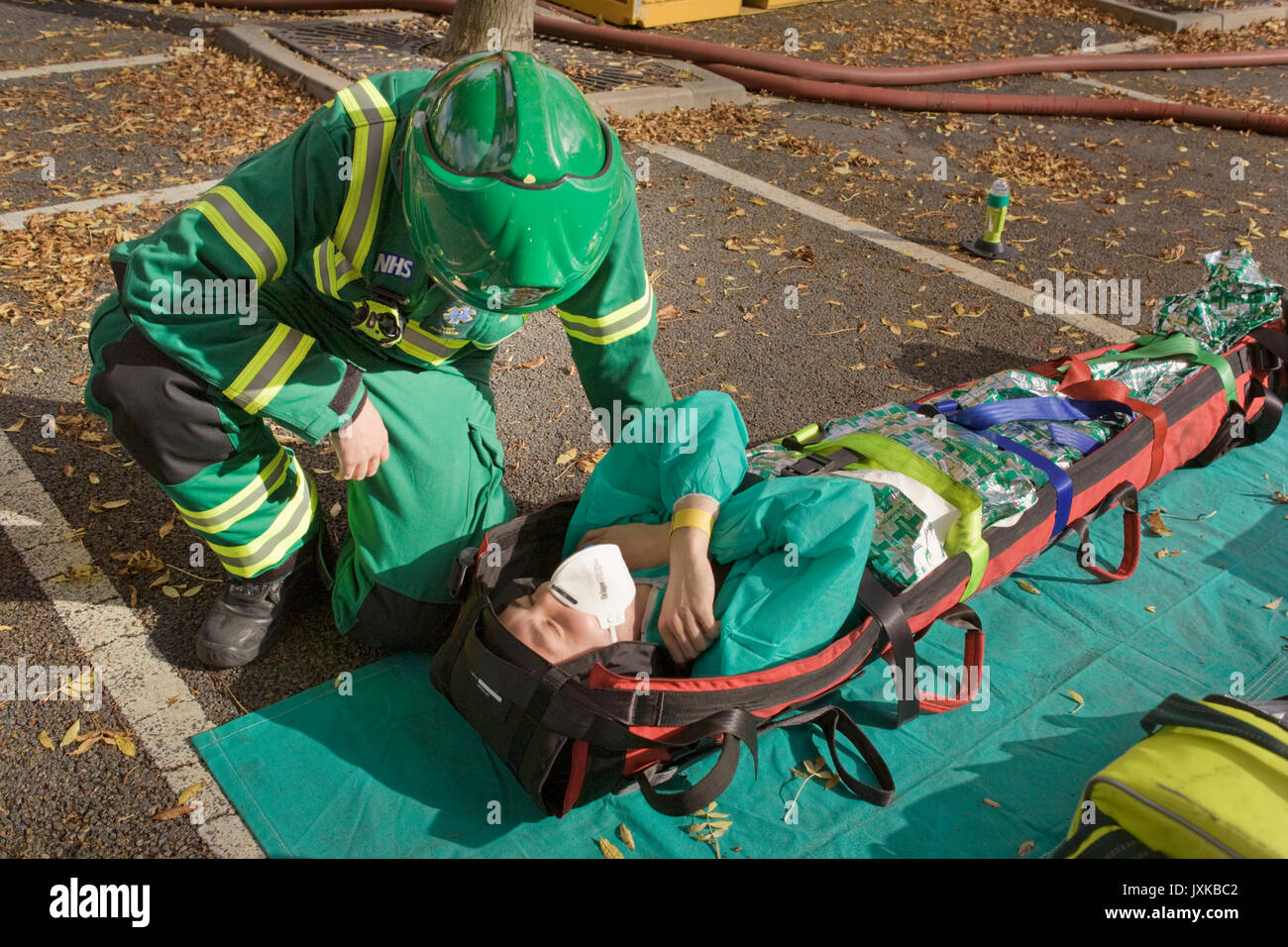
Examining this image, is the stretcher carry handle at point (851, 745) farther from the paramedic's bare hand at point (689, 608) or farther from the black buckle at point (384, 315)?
the black buckle at point (384, 315)

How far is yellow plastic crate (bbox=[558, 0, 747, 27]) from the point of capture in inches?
369

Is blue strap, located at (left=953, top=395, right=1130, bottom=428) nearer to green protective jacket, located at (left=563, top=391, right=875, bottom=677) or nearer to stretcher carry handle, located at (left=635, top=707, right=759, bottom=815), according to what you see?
green protective jacket, located at (left=563, top=391, right=875, bottom=677)

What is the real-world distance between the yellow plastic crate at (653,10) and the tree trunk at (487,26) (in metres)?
2.61

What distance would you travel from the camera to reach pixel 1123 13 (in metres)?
12.1

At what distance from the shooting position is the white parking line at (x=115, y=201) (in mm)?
5439

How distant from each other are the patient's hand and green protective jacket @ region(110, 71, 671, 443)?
56 cm

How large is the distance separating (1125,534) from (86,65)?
8010 millimetres

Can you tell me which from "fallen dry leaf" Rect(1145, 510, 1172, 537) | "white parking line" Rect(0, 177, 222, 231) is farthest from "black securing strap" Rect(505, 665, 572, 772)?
"white parking line" Rect(0, 177, 222, 231)

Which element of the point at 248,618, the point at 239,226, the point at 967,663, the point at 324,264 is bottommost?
the point at 248,618

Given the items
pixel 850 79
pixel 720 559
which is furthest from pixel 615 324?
pixel 850 79

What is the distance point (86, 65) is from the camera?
311 inches

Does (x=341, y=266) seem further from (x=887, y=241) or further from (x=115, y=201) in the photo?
(x=887, y=241)

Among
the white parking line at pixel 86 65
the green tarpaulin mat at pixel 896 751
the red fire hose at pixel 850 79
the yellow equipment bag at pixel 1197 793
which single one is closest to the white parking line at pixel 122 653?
the green tarpaulin mat at pixel 896 751
